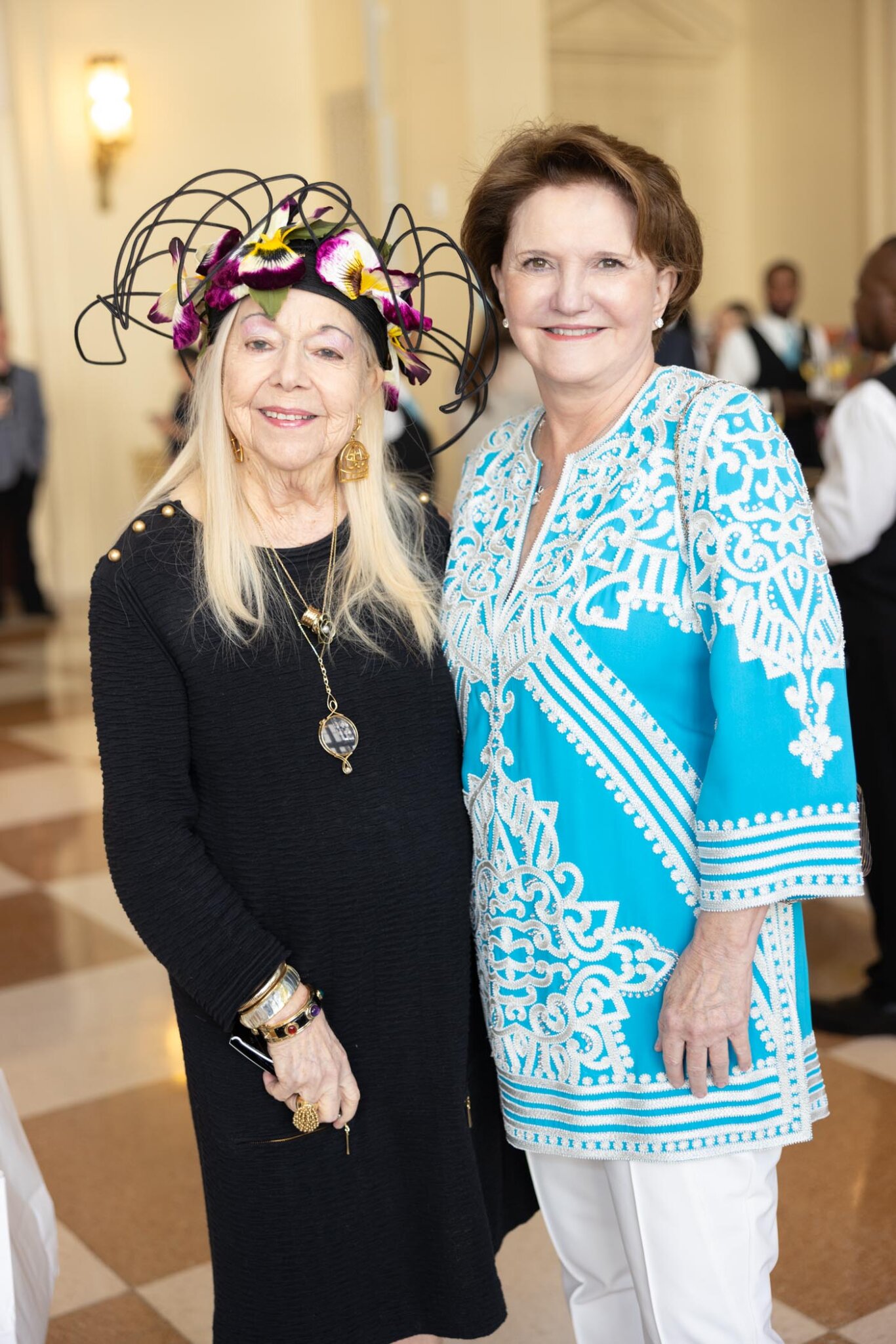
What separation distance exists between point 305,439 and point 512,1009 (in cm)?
66

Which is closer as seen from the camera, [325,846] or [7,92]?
[325,846]

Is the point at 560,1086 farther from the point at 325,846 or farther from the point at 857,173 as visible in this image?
the point at 857,173

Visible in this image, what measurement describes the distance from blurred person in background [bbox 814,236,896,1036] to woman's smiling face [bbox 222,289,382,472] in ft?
5.12

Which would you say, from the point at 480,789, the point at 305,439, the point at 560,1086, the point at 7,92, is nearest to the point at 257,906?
the point at 480,789

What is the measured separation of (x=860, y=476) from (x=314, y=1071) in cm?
182

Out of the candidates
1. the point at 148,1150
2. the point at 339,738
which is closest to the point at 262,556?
the point at 339,738

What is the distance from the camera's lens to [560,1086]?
1.58 m

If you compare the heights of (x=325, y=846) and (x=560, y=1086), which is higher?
(x=325, y=846)

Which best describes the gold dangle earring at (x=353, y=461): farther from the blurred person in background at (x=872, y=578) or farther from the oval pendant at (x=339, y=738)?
the blurred person in background at (x=872, y=578)

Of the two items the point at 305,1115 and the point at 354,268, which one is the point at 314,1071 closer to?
the point at 305,1115

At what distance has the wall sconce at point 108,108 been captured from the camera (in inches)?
354

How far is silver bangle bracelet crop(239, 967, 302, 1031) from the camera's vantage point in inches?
60.4

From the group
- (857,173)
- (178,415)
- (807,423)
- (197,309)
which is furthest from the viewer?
(857,173)

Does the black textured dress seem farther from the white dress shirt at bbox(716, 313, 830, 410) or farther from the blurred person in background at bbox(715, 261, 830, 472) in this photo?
the white dress shirt at bbox(716, 313, 830, 410)
